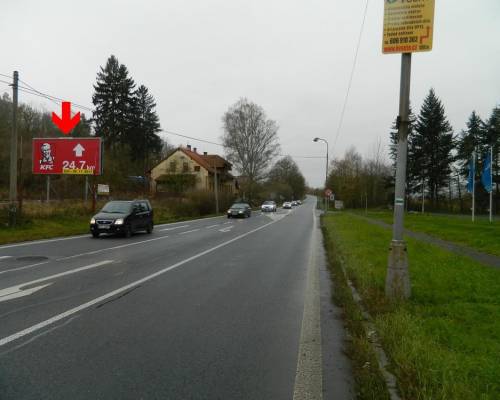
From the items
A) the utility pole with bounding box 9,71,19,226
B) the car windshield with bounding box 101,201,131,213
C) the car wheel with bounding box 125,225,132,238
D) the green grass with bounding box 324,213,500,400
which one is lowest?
the car wheel with bounding box 125,225,132,238

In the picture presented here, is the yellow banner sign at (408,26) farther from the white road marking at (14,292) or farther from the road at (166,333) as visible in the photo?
the white road marking at (14,292)

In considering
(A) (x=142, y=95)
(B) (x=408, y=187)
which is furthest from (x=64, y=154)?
(B) (x=408, y=187)

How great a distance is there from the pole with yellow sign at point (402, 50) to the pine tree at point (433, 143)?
55.7 meters

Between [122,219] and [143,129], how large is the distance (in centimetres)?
4529

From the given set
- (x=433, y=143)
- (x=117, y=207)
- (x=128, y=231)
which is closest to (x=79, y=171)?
(x=117, y=207)

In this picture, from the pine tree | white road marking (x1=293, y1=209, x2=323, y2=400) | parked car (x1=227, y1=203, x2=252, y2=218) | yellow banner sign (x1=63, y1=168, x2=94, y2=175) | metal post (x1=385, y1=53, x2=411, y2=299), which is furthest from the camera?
the pine tree

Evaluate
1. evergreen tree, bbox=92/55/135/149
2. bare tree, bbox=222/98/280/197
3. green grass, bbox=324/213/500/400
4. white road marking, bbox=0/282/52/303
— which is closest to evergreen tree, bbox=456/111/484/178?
bare tree, bbox=222/98/280/197

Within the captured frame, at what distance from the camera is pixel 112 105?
53938 millimetres

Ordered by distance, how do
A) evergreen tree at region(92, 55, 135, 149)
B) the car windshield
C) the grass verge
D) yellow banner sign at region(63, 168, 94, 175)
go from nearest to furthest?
the grass verge → the car windshield → yellow banner sign at region(63, 168, 94, 175) → evergreen tree at region(92, 55, 135, 149)

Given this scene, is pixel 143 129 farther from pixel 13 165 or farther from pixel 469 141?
pixel 469 141

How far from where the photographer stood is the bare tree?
61.9 metres

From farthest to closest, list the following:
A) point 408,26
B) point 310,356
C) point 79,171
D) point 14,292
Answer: point 79,171, point 14,292, point 408,26, point 310,356

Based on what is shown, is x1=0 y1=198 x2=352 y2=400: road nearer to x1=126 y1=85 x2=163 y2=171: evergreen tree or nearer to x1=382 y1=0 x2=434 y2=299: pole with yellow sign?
x1=382 y1=0 x2=434 y2=299: pole with yellow sign

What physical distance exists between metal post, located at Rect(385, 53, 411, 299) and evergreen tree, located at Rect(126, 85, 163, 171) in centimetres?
5032
